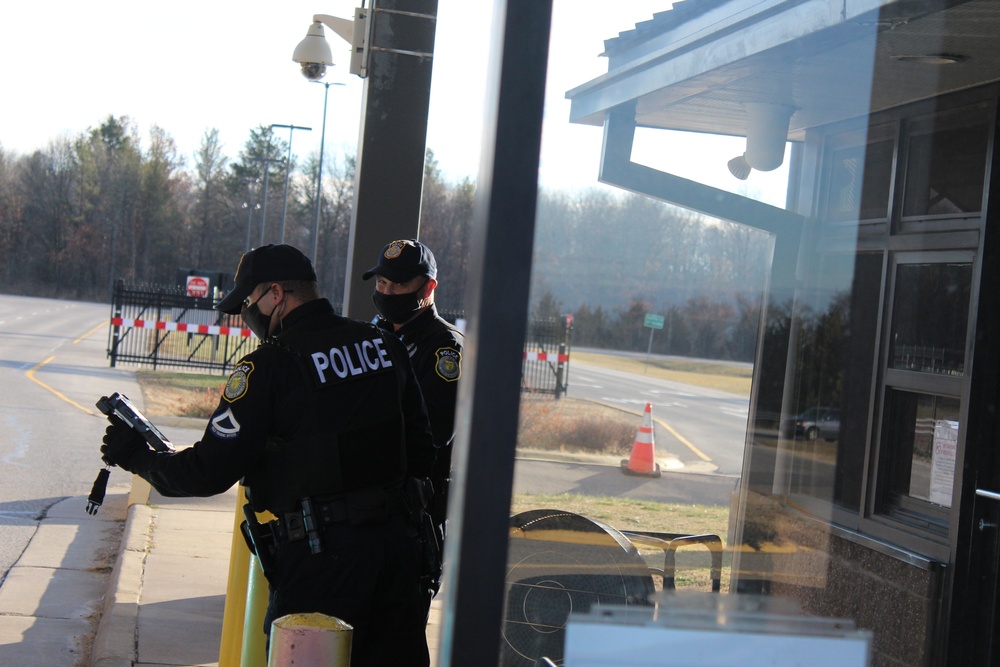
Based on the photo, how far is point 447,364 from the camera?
3.91m

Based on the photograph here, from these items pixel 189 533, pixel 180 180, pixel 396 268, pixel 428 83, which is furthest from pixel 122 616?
pixel 180 180

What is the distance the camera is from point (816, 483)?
2.09 m

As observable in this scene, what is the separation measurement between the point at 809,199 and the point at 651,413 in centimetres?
57

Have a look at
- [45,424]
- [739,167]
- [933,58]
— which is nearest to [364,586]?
[739,167]

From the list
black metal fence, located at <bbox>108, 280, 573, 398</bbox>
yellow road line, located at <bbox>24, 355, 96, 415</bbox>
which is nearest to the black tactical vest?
black metal fence, located at <bbox>108, 280, 573, 398</bbox>

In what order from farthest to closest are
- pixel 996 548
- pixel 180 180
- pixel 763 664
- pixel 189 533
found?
pixel 180 180, pixel 189 533, pixel 996 548, pixel 763 664

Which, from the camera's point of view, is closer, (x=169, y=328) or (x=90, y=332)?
(x=169, y=328)

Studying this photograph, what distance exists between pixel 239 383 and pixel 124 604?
116 inches

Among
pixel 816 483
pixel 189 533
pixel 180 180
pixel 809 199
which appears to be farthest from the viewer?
pixel 180 180

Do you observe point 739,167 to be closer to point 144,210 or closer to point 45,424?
point 45,424

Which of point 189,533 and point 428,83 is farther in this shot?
point 189,533

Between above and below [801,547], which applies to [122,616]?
below

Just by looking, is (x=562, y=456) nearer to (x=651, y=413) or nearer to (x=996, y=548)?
(x=651, y=413)

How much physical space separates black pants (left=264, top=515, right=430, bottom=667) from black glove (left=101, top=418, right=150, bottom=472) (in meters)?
0.56
